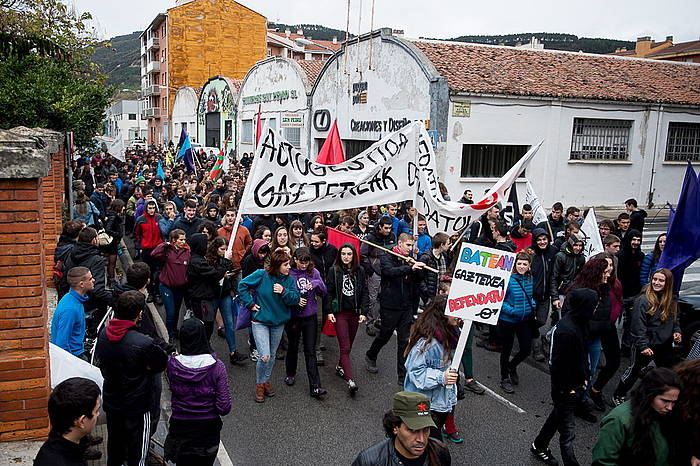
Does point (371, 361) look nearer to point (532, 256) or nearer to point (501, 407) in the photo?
point (501, 407)

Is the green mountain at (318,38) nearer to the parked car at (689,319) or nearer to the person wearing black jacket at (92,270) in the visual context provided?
the parked car at (689,319)

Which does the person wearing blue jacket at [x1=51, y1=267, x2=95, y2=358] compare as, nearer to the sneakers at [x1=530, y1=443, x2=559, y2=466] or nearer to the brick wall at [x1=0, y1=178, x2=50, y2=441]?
the brick wall at [x1=0, y1=178, x2=50, y2=441]

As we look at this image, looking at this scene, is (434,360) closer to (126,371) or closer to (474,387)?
(474,387)

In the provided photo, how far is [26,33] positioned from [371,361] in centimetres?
1166

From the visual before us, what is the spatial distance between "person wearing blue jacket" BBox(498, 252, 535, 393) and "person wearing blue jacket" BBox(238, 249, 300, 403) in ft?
8.30

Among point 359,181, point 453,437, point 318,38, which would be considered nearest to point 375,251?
point 359,181

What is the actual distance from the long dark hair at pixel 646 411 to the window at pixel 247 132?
31.6m

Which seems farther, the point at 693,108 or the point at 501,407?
the point at 693,108

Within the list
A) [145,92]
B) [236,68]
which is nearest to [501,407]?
[236,68]

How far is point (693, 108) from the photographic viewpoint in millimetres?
21875

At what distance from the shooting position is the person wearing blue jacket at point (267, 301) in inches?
254

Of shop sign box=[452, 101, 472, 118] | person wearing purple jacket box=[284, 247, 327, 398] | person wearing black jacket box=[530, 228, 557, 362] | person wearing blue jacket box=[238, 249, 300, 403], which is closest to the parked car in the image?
person wearing black jacket box=[530, 228, 557, 362]

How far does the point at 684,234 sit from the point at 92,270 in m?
6.84

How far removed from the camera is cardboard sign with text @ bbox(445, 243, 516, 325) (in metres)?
5.17
